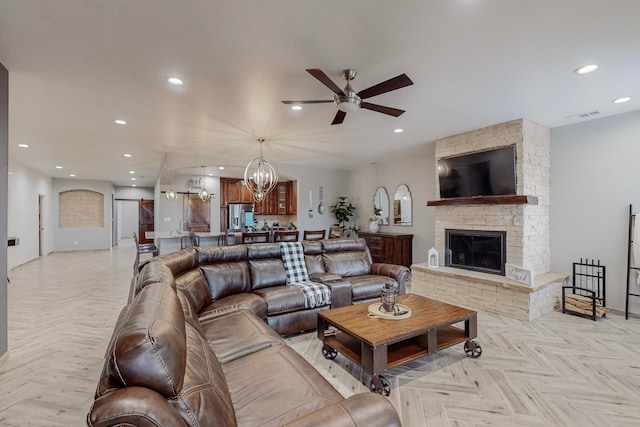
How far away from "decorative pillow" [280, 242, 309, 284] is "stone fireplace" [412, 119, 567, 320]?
2.38 m

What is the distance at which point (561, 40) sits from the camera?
2193 millimetres

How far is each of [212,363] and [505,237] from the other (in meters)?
4.28

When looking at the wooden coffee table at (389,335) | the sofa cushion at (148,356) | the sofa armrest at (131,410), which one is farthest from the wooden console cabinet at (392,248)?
the sofa armrest at (131,410)

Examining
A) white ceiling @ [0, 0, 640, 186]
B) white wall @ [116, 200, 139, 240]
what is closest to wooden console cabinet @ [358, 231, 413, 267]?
white ceiling @ [0, 0, 640, 186]

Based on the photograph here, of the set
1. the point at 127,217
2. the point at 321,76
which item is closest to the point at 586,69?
the point at 321,76

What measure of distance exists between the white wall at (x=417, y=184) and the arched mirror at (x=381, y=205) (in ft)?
0.38

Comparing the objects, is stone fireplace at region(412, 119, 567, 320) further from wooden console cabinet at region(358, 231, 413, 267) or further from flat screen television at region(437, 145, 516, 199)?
wooden console cabinet at region(358, 231, 413, 267)

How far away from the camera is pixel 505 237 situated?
166 inches

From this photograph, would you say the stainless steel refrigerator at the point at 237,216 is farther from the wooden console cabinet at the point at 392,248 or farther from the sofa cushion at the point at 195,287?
the sofa cushion at the point at 195,287

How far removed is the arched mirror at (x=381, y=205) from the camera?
725cm

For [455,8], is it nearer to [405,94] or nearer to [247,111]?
[405,94]

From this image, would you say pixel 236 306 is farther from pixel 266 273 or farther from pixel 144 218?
pixel 144 218

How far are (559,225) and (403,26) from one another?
4079mm

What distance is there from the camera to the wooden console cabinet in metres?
6.42
